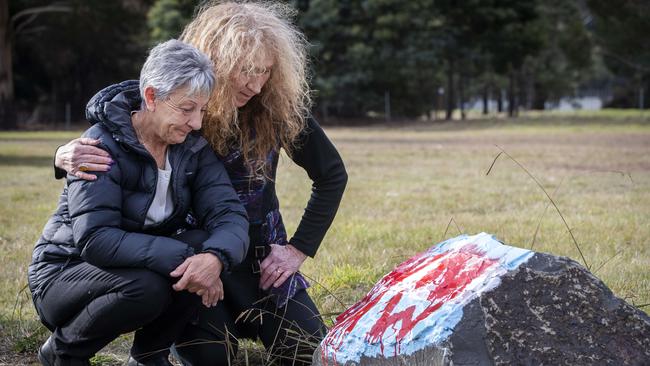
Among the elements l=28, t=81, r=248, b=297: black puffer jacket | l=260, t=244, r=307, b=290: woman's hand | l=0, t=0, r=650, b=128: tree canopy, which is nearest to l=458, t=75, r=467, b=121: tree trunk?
l=0, t=0, r=650, b=128: tree canopy

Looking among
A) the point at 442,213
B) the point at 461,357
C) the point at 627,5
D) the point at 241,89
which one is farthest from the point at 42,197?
the point at 627,5

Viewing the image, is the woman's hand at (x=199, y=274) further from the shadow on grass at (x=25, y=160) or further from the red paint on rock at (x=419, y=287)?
the shadow on grass at (x=25, y=160)

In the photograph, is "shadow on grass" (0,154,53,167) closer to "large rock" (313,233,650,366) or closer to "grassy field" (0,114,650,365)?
"grassy field" (0,114,650,365)

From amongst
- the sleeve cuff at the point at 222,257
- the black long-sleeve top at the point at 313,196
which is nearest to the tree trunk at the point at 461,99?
the black long-sleeve top at the point at 313,196

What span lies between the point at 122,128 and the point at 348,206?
564 centimetres

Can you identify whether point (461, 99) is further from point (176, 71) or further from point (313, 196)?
point (176, 71)

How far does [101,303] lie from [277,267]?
0.91 m

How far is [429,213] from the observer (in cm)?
794

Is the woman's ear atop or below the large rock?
atop

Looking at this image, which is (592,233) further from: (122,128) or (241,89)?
(122,128)

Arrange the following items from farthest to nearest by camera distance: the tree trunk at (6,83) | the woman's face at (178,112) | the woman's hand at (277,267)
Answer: the tree trunk at (6,83), the woman's hand at (277,267), the woman's face at (178,112)

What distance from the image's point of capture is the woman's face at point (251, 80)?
340 centimetres

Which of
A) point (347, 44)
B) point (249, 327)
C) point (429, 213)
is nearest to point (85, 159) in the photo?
point (249, 327)

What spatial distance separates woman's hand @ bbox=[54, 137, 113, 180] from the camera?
9.79 ft
